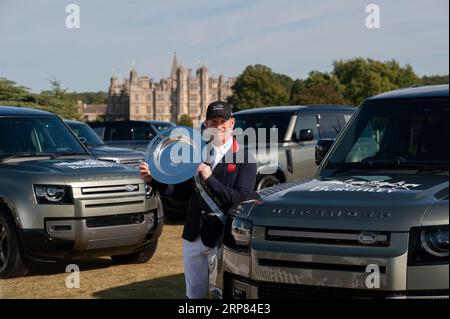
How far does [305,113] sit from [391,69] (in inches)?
4216

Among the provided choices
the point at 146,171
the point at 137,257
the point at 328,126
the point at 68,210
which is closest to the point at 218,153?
the point at 146,171

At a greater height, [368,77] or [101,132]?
[368,77]

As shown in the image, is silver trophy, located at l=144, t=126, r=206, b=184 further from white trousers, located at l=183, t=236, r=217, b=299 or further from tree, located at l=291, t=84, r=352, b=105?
tree, located at l=291, t=84, r=352, b=105

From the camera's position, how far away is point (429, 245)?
4.20m

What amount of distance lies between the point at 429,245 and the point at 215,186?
1570mm

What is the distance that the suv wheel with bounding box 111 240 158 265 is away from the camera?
9.29m

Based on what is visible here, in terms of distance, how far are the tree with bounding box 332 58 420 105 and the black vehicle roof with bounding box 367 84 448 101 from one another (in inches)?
3977

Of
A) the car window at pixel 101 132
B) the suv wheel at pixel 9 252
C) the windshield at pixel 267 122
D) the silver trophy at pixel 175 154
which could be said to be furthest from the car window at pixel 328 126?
the silver trophy at pixel 175 154

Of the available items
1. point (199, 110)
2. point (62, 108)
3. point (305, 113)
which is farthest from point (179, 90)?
point (305, 113)

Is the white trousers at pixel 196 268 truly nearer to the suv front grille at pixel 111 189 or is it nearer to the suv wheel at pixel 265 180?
→ the suv front grille at pixel 111 189

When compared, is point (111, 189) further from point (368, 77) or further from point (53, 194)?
point (368, 77)

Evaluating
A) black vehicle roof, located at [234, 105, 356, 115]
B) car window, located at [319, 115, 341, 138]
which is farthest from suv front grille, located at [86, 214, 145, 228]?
car window, located at [319, 115, 341, 138]

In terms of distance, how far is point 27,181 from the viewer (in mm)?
8133

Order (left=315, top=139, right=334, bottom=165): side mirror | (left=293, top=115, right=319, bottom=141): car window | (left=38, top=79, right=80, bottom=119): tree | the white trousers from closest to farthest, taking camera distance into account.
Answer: the white trousers
(left=315, top=139, right=334, bottom=165): side mirror
(left=293, top=115, right=319, bottom=141): car window
(left=38, top=79, right=80, bottom=119): tree
